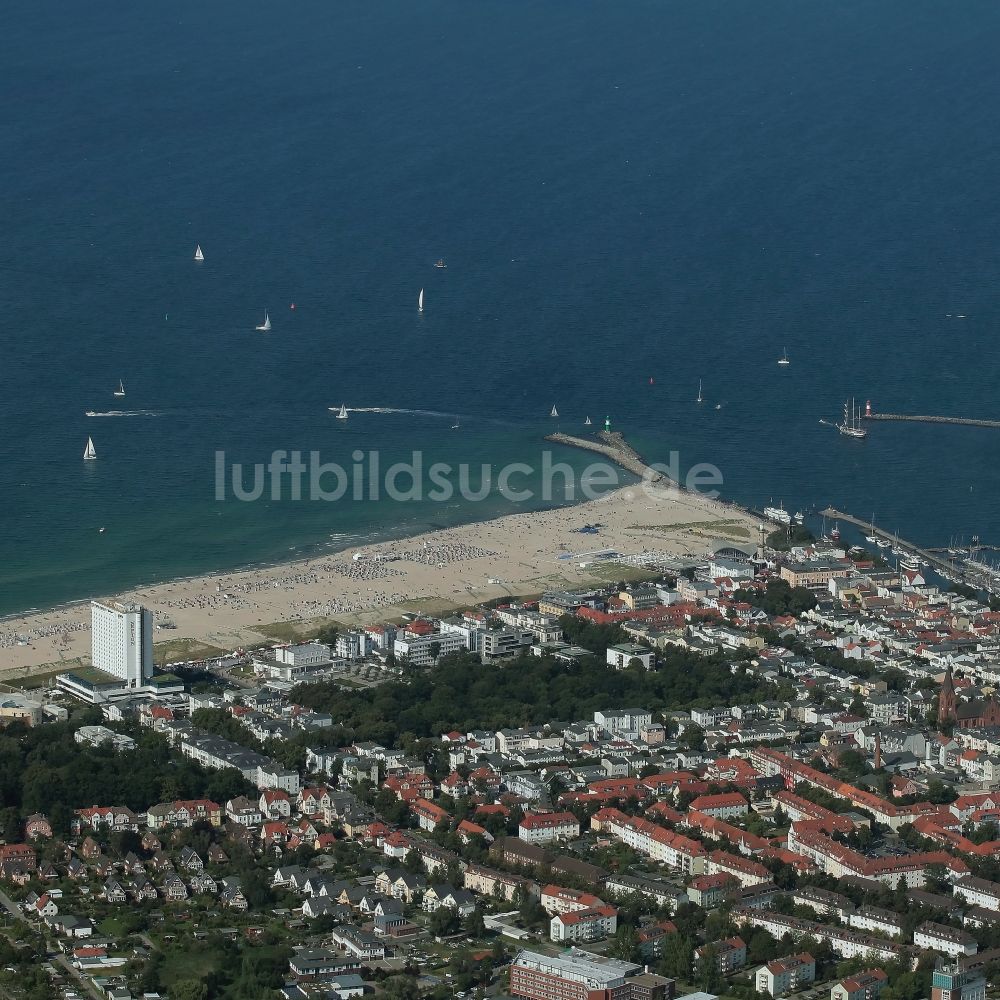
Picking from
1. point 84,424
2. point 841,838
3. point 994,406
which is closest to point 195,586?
point 84,424

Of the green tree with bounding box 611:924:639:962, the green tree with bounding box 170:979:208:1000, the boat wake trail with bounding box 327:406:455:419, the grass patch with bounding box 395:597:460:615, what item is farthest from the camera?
the boat wake trail with bounding box 327:406:455:419

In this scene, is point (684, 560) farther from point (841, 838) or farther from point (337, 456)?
point (841, 838)

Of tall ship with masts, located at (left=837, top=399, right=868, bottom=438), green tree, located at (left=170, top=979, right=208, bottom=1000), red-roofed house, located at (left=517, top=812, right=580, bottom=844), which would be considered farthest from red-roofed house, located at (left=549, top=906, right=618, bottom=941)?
tall ship with masts, located at (left=837, top=399, right=868, bottom=438)

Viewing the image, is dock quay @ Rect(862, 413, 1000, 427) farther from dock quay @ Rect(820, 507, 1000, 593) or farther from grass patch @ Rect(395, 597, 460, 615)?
grass patch @ Rect(395, 597, 460, 615)

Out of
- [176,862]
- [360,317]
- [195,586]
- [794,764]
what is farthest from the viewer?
[360,317]

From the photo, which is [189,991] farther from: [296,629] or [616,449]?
[616,449]

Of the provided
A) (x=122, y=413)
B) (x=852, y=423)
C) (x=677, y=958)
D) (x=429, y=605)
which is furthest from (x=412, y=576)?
(x=677, y=958)
